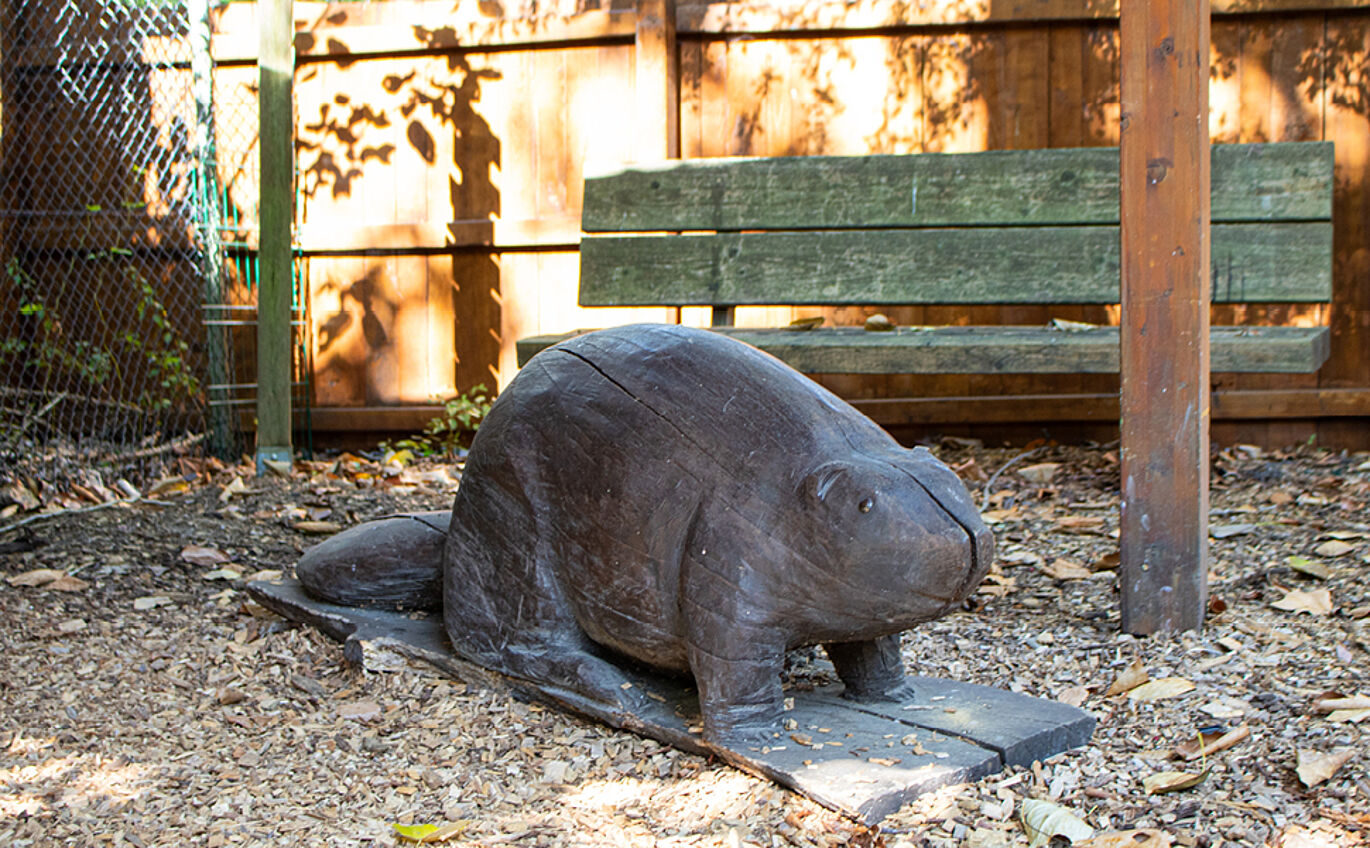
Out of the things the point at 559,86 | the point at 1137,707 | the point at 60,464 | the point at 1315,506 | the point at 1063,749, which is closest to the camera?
the point at 1063,749

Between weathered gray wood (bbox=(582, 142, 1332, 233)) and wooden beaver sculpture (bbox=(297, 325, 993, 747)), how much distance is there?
7.42 ft

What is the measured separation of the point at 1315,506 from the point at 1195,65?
202cm

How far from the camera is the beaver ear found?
7.91 feet

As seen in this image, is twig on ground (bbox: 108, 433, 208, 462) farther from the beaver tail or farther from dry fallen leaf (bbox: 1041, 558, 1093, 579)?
dry fallen leaf (bbox: 1041, 558, 1093, 579)

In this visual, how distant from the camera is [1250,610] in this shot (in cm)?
344

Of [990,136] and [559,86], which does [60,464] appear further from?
[990,136]

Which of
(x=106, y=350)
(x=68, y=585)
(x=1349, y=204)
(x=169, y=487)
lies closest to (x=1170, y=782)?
(x=68, y=585)

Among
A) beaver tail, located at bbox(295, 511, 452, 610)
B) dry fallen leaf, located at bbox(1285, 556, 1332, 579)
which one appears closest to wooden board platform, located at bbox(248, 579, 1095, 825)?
beaver tail, located at bbox(295, 511, 452, 610)

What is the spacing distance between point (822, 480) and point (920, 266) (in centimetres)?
275

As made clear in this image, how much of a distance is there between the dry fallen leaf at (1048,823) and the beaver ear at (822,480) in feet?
2.38

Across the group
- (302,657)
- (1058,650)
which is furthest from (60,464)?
(1058,650)

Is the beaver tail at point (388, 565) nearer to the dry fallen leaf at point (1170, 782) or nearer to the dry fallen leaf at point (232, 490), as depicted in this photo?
the dry fallen leaf at point (232, 490)

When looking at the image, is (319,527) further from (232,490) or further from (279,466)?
(279,466)

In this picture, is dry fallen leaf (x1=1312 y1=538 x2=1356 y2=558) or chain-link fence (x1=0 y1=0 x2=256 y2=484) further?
chain-link fence (x1=0 y1=0 x2=256 y2=484)
